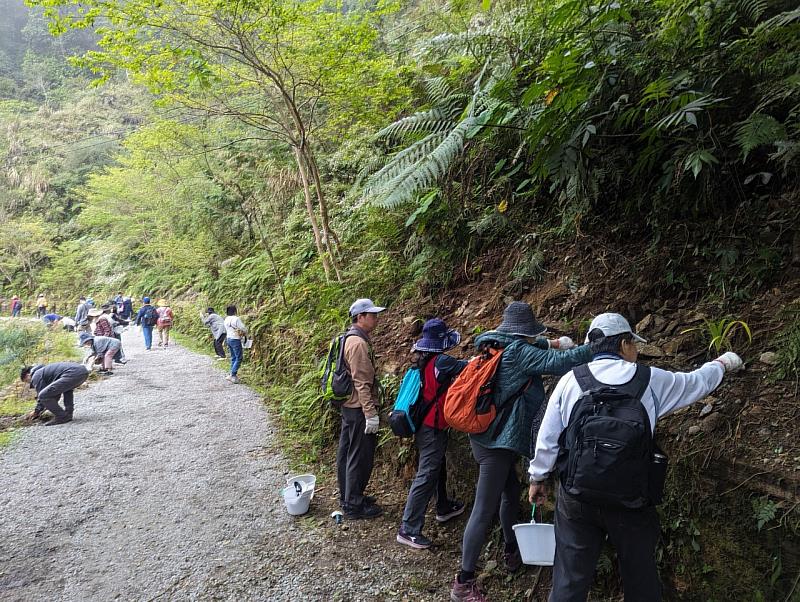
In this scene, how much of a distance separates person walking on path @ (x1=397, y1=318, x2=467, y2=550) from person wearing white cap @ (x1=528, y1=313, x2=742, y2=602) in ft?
4.24

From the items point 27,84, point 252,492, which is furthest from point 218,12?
point 27,84

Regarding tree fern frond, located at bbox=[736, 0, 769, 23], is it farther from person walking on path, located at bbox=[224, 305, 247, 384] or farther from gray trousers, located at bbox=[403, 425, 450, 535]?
person walking on path, located at bbox=[224, 305, 247, 384]

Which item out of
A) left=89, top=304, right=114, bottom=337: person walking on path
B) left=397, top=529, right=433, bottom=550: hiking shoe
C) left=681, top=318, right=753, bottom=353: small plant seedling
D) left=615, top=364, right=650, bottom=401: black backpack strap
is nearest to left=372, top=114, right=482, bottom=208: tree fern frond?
left=681, top=318, right=753, bottom=353: small plant seedling

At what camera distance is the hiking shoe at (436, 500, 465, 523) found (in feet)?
13.5

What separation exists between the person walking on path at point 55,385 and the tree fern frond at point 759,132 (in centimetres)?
922

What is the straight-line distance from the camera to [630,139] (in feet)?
14.2

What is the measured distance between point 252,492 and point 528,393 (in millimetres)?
3502

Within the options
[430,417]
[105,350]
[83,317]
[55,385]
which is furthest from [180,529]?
[83,317]

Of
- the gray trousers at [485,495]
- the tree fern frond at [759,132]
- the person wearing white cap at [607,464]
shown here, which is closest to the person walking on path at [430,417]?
the gray trousers at [485,495]

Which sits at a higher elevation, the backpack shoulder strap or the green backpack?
the backpack shoulder strap

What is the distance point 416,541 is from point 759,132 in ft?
12.7

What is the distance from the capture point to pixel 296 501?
14.9 feet

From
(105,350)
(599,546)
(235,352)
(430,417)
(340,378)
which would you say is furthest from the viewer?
(105,350)

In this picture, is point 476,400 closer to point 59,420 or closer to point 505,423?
point 505,423
